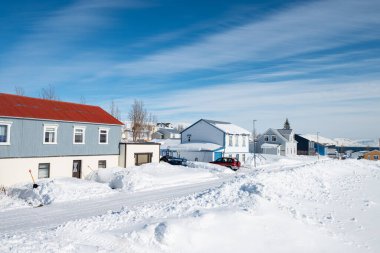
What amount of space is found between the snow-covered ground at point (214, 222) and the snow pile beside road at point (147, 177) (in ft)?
10.1

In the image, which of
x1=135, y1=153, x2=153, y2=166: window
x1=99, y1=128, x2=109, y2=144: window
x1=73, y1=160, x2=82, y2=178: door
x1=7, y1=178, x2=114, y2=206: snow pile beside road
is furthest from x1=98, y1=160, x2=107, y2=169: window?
x1=7, y1=178, x2=114, y2=206: snow pile beside road

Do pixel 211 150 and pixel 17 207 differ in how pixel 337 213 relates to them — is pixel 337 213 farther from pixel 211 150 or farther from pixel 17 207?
pixel 211 150

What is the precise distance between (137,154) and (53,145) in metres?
9.64

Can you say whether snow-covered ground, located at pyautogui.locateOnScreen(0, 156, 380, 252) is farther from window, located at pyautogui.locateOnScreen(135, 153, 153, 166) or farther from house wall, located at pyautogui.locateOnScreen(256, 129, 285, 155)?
house wall, located at pyautogui.locateOnScreen(256, 129, 285, 155)

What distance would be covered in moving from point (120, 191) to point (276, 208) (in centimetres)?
1338

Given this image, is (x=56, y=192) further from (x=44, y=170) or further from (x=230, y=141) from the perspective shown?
(x=230, y=141)

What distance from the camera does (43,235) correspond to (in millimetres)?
10750

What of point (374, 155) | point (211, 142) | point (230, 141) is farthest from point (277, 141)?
point (211, 142)

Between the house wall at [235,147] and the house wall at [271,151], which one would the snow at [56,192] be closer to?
the house wall at [235,147]

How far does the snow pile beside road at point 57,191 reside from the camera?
21.2 meters

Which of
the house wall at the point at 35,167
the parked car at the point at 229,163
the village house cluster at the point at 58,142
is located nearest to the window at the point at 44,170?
the village house cluster at the point at 58,142

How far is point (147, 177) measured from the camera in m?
28.4

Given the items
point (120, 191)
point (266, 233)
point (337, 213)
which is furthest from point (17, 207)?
point (337, 213)

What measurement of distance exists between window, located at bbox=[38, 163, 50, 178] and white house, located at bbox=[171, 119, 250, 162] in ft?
87.1
